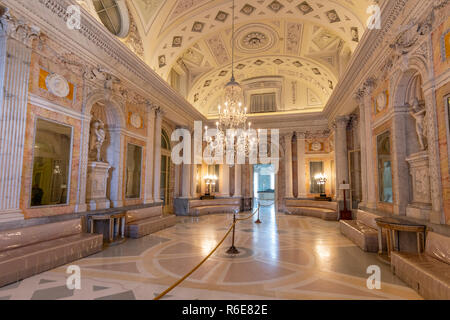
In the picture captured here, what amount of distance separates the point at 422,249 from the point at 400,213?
1.33m

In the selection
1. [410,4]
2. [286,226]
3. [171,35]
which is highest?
[171,35]

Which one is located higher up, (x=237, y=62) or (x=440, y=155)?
(x=237, y=62)

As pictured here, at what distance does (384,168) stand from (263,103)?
808 centimetres

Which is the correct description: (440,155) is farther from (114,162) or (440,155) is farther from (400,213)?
(114,162)

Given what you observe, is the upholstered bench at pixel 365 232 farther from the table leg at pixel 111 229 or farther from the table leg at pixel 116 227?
the table leg at pixel 116 227

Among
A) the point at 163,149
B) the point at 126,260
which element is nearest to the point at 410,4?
the point at 126,260

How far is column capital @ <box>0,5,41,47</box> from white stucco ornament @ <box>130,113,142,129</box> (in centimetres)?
321

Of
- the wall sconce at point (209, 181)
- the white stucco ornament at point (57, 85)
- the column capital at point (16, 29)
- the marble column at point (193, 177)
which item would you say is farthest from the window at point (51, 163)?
the wall sconce at point (209, 181)

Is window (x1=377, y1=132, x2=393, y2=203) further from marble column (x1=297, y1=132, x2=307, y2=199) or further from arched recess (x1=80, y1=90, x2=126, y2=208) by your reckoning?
arched recess (x1=80, y1=90, x2=126, y2=208)

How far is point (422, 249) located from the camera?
3.94m

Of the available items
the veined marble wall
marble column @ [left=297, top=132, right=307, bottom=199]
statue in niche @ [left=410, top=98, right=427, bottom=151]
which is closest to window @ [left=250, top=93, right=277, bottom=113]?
marble column @ [left=297, top=132, right=307, bottom=199]

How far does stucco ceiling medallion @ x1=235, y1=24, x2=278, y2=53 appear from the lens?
886cm

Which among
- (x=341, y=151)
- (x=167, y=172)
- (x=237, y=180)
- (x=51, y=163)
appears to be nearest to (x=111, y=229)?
(x=51, y=163)
